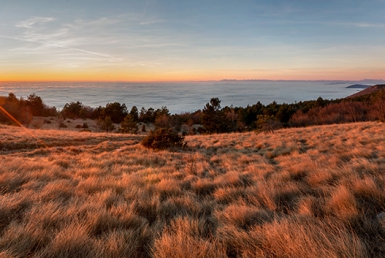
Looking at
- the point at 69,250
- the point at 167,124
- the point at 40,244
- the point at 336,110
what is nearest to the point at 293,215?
the point at 69,250

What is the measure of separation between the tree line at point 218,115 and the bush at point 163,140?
12731 millimetres

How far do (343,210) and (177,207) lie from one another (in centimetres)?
245

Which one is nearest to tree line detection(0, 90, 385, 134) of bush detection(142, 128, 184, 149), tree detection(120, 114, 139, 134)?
tree detection(120, 114, 139, 134)

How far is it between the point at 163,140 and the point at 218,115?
25.5 m

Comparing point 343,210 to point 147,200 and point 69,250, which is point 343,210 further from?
point 69,250

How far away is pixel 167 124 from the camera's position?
147 feet

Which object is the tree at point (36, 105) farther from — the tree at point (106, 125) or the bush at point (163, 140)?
the bush at point (163, 140)

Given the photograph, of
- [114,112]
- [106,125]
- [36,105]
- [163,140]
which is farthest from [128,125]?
[36,105]

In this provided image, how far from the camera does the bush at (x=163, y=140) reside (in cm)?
1411

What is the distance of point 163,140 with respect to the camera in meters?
14.2

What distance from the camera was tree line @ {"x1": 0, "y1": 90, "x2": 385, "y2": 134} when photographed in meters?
37.8

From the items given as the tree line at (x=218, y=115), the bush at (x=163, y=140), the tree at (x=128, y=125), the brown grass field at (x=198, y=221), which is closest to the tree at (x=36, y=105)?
the tree line at (x=218, y=115)

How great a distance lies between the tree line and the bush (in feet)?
41.8

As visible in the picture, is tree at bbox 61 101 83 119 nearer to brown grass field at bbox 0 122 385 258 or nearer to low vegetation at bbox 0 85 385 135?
low vegetation at bbox 0 85 385 135
